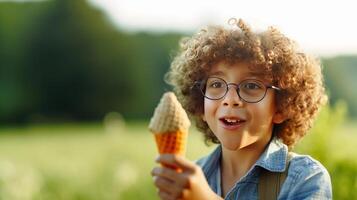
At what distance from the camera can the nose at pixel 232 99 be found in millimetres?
2287

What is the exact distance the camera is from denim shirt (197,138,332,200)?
2.27m

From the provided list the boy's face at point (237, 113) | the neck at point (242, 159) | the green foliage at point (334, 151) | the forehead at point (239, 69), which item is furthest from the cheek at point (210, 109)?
the green foliage at point (334, 151)

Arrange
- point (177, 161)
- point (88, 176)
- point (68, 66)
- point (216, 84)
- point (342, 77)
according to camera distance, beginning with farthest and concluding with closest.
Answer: point (68, 66), point (342, 77), point (88, 176), point (216, 84), point (177, 161)

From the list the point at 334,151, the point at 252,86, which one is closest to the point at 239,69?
the point at 252,86

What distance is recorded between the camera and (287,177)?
2332 millimetres

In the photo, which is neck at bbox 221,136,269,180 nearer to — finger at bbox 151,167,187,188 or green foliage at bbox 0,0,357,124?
finger at bbox 151,167,187,188

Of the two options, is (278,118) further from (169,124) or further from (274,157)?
(169,124)

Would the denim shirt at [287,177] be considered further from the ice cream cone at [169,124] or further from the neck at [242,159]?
the ice cream cone at [169,124]

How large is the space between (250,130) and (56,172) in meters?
6.64

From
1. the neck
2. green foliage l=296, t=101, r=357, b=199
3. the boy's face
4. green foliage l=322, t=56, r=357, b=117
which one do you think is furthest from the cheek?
green foliage l=322, t=56, r=357, b=117

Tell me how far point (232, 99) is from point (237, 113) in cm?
5

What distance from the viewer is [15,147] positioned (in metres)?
14.2

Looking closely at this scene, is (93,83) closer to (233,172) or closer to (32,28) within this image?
(32,28)

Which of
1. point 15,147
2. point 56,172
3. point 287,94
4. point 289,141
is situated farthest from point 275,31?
point 15,147
